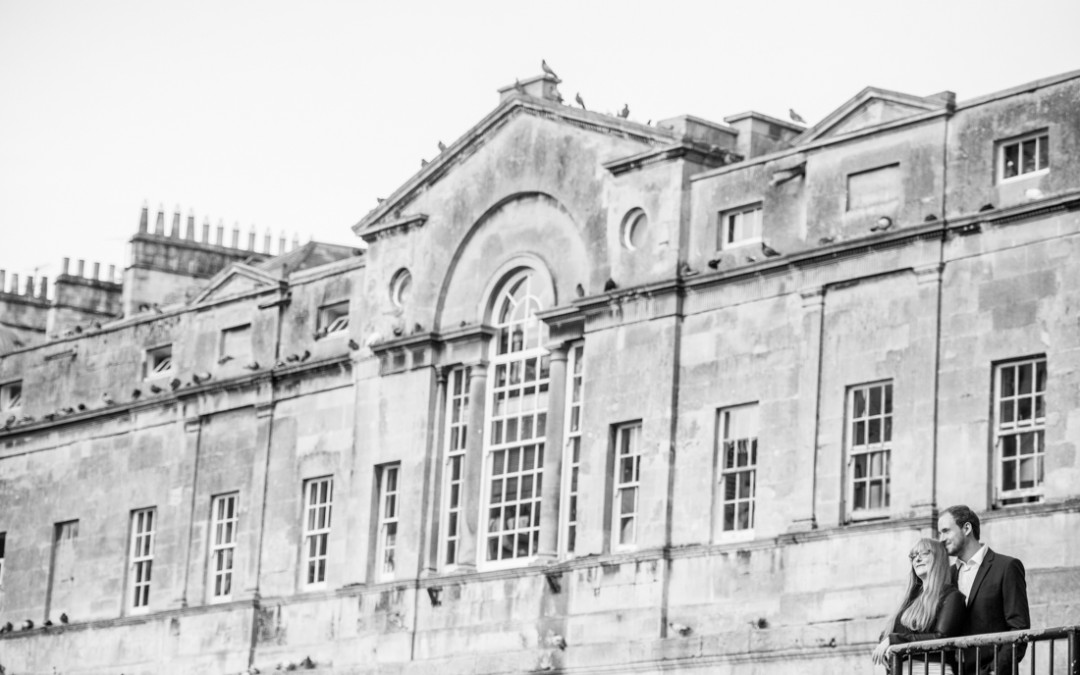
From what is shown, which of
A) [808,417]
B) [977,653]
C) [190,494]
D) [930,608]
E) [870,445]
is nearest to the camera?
[977,653]

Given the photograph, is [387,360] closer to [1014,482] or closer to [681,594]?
[681,594]

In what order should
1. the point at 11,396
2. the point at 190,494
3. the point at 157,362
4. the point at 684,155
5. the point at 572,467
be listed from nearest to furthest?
the point at 684,155
the point at 572,467
the point at 190,494
the point at 157,362
the point at 11,396

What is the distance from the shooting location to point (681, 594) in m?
36.4

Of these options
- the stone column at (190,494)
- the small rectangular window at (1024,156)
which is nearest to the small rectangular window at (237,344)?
the stone column at (190,494)

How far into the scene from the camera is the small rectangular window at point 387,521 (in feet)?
138

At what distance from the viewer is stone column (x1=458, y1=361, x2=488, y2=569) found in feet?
133

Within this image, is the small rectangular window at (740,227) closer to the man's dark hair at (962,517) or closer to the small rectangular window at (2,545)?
the man's dark hair at (962,517)

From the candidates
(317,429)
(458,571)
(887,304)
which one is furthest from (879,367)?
(317,429)

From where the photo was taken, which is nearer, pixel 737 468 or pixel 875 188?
pixel 875 188

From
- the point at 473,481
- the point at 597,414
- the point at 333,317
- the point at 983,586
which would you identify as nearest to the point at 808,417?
the point at 597,414

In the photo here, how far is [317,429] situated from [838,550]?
12506 mm

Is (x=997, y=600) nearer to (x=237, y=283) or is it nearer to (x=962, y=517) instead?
(x=962, y=517)

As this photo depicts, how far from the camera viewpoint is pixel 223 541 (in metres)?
45.9

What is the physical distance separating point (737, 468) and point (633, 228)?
4373mm
